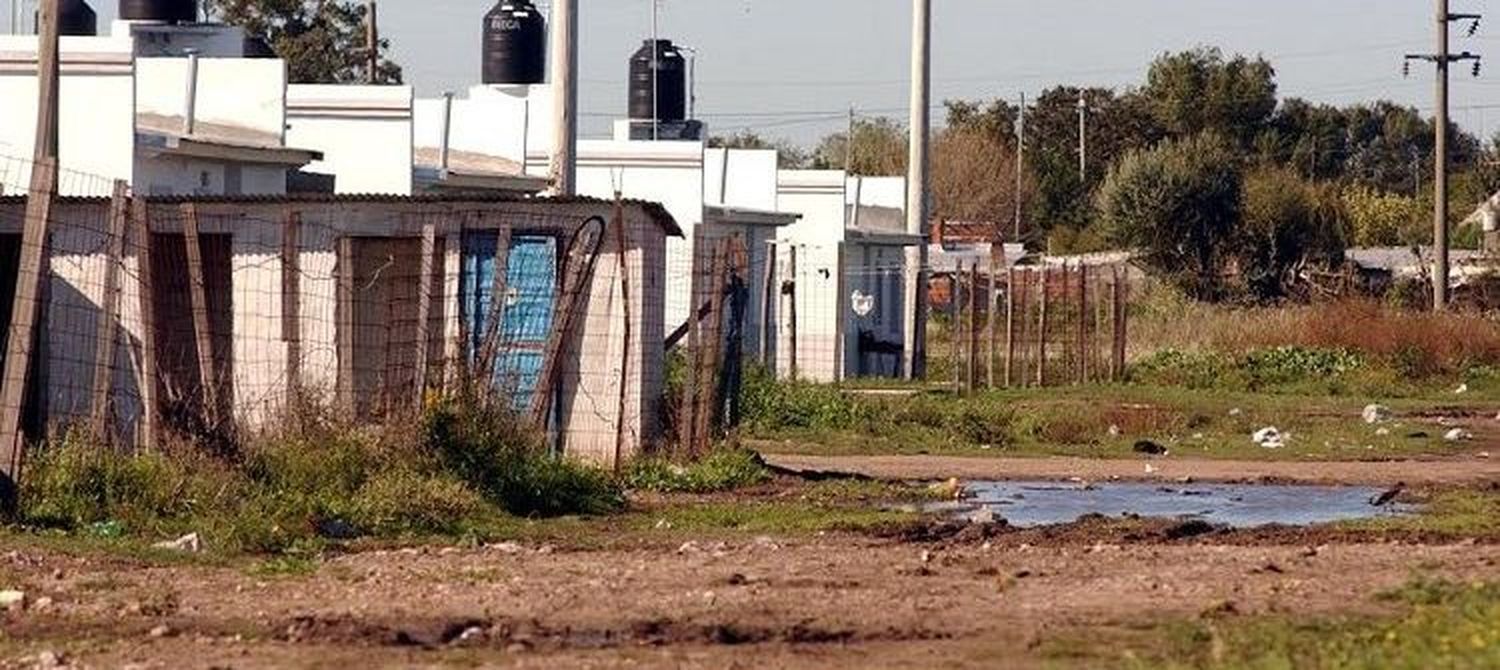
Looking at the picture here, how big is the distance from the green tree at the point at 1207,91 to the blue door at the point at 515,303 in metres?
78.2

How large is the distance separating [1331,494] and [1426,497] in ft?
3.91

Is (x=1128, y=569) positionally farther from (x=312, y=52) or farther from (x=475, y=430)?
(x=312, y=52)

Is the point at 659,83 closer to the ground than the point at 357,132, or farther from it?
farther from it

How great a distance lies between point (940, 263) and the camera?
67.8m

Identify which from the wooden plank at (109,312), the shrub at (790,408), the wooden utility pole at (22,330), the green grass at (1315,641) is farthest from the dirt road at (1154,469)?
the green grass at (1315,641)

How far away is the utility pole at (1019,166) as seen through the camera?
96312 millimetres

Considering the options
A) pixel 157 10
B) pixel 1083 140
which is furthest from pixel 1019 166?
pixel 157 10

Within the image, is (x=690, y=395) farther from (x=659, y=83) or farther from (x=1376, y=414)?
(x=659, y=83)

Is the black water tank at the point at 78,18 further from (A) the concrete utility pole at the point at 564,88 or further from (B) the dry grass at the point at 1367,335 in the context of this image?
(B) the dry grass at the point at 1367,335

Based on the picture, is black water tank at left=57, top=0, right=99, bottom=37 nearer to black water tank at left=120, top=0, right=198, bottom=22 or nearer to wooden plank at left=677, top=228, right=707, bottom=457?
black water tank at left=120, top=0, right=198, bottom=22

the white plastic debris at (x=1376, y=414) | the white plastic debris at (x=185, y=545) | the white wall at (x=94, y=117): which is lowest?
the white plastic debris at (x=185, y=545)

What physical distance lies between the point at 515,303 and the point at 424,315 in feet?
13.3

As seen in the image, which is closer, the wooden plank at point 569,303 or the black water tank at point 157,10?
the wooden plank at point 569,303

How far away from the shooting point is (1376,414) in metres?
37.1
